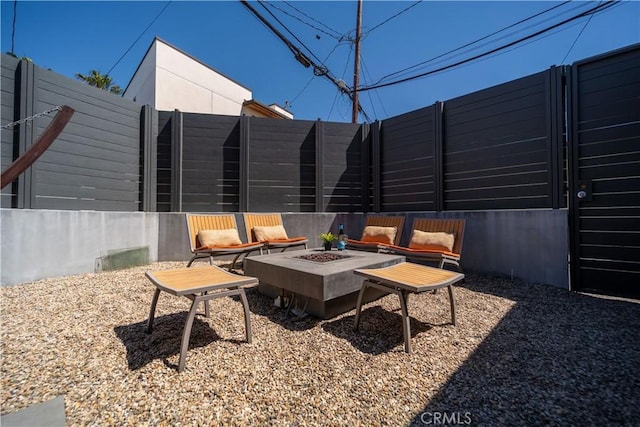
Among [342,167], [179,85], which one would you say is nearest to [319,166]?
[342,167]

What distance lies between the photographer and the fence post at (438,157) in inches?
198

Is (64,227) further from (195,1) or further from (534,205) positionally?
(534,205)

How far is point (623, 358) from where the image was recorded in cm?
191

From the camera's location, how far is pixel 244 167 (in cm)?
556

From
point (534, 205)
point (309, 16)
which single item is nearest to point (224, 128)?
point (309, 16)

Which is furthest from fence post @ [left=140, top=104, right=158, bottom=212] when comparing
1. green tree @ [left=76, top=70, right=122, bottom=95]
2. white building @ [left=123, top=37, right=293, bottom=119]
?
green tree @ [left=76, top=70, right=122, bottom=95]

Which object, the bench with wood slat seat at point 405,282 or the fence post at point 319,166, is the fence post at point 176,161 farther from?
the bench with wood slat seat at point 405,282

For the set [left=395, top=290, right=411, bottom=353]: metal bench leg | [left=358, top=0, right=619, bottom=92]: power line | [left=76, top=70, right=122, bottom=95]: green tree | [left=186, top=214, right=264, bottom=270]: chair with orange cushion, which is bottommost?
[left=395, top=290, right=411, bottom=353]: metal bench leg

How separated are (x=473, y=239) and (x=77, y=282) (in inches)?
229

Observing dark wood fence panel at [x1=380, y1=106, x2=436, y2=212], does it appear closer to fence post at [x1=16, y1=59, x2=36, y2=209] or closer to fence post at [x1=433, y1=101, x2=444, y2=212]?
fence post at [x1=433, y1=101, x2=444, y2=212]

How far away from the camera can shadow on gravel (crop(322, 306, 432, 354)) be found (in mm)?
2059

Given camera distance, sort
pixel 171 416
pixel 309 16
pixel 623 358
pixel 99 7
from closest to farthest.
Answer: pixel 171 416 → pixel 623 358 → pixel 99 7 → pixel 309 16

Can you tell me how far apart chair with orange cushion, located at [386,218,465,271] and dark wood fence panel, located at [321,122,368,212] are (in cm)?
189

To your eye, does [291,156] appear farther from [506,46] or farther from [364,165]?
[506,46]
